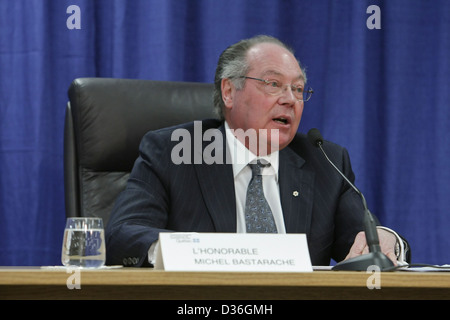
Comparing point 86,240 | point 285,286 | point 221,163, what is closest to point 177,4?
point 221,163

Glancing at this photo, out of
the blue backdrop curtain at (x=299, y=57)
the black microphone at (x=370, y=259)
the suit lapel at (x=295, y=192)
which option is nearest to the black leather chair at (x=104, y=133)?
the suit lapel at (x=295, y=192)

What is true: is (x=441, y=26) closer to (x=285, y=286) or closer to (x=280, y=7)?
(x=280, y=7)

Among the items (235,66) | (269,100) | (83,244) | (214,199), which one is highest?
Result: (235,66)

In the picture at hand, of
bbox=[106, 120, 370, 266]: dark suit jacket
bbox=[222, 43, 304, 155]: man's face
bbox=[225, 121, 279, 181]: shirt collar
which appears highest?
bbox=[222, 43, 304, 155]: man's face

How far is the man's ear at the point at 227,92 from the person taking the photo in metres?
2.16

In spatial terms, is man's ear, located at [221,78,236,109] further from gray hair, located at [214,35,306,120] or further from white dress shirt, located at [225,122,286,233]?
white dress shirt, located at [225,122,286,233]

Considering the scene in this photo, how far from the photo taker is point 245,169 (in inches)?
79.0

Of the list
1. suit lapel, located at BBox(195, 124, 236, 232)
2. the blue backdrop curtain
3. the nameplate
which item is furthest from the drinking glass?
the blue backdrop curtain

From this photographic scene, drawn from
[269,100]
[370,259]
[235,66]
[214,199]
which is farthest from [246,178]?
[370,259]

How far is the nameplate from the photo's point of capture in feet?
3.19

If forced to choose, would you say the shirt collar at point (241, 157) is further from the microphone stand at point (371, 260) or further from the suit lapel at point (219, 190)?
the microphone stand at point (371, 260)

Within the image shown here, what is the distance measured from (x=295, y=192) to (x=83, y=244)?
99 centimetres

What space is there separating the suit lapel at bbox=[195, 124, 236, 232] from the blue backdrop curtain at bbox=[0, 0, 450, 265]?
718 millimetres

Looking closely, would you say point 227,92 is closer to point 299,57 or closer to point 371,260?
point 299,57
